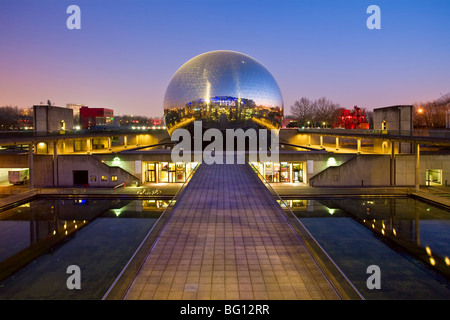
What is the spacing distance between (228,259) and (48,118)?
25424mm

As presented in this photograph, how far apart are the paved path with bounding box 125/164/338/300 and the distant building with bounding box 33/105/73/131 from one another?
65.0 ft

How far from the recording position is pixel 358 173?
2477 centimetres

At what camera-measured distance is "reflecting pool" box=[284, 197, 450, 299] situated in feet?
28.7

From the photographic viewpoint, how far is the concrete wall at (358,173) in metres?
24.5

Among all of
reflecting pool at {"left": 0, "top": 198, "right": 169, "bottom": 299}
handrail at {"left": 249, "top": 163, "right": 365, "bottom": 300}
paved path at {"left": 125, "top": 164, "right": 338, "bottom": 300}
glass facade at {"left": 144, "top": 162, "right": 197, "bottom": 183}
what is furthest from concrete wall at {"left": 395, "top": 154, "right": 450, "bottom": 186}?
reflecting pool at {"left": 0, "top": 198, "right": 169, "bottom": 299}

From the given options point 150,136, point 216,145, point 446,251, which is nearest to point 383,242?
point 446,251

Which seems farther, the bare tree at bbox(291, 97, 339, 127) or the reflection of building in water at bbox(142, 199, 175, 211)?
the bare tree at bbox(291, 97, 339, 127)

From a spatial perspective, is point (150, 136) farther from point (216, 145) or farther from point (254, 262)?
point (254, 262)

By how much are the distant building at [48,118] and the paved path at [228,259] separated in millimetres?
19809

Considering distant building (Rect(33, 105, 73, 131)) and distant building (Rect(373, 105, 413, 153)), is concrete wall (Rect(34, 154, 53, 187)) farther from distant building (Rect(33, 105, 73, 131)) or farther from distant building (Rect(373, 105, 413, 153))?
distant building (Rect(373, 105, 413, 153))

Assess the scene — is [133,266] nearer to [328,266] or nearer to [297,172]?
[328,266]

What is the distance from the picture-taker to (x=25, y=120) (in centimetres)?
10294

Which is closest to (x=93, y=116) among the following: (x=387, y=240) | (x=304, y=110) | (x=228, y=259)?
(x=304, y=110)

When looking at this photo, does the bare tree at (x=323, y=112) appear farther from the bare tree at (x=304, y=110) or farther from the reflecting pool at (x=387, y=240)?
the reflecting pool at (x=387, y=240)
